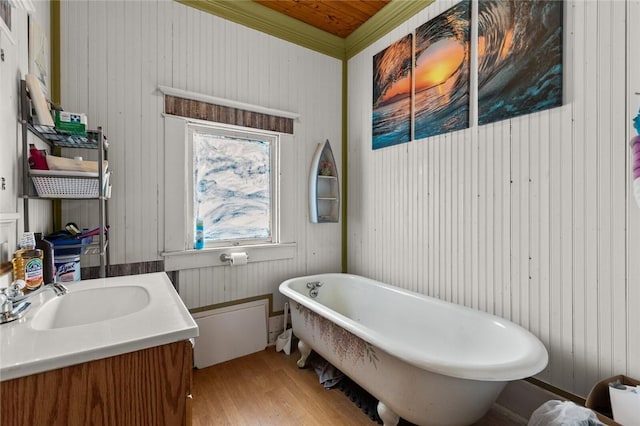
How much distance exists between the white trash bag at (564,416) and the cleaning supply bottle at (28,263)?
6.75ft

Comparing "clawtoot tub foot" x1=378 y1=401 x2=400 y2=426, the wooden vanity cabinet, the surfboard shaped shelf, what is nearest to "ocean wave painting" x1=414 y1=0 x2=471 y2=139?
the surfboard shaped shelf

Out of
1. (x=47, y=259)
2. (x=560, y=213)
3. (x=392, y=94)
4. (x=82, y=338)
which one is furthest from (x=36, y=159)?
(x=560, y=213)

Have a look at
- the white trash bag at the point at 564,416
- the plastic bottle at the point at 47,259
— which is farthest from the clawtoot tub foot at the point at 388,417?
the plastic bottle at the point at 47,259

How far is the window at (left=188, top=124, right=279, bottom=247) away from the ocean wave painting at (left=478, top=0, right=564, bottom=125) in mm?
1649

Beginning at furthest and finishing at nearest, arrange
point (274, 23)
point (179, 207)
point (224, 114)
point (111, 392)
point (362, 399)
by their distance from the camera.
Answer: point (274, 23) < point (224, 114) < point (179, 207) < point (362, 399) < point (111, 392)

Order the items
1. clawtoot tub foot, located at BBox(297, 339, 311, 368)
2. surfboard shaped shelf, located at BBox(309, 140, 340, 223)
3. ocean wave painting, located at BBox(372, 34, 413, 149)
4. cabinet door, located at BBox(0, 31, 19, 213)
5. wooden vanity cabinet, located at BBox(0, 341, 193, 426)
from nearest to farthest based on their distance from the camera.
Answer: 1. wooden vanity cabinet, located at BBox(0, 341, 193, 426)
2. cabinet door, located at BBox(0, 31, 19, 213)
3. clawtoot tub foot, located at BBox(297, 339, 311, 368)
4. ocean wave painting, located at BBox(372, 34, 413, 149)
5. surfboard shaped shelf, located at BBox(309, 140, 340, 223)

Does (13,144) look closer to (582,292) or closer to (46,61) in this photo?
(46,61)

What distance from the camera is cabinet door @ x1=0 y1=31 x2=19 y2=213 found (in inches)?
42.3

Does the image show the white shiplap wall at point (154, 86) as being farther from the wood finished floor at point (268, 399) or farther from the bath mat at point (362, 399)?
the bath mat at point (362, 399)

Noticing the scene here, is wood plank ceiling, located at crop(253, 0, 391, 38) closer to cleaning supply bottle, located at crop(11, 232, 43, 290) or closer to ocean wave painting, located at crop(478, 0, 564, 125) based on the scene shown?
ocean wave painting, located at crop(478, 0, 564, 125)

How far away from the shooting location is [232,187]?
8.16 feet

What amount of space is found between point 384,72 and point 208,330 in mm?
2517

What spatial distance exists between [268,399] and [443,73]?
2458mm

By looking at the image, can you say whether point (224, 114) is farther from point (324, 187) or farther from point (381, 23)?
point (381, 23)
